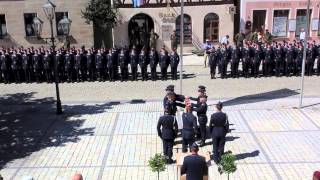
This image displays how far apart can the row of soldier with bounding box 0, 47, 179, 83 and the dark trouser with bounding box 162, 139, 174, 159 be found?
943 centimetres

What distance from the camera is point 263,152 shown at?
13.5 meters

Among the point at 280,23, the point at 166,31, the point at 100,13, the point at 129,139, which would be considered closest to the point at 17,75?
the point at 100,13

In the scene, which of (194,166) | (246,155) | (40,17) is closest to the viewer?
(194,166)

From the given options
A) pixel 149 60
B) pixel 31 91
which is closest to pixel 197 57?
pixel 149 60

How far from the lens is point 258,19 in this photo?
30172 millimetres

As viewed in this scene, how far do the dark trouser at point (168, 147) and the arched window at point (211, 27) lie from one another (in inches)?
709

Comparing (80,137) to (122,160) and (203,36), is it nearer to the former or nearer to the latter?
(122,160)

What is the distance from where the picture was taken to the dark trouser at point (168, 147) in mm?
12633

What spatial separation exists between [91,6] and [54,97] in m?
9.63

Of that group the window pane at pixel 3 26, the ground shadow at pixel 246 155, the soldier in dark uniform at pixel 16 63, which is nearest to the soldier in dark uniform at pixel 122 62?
the soldier in dark uniform at pixel 16 63

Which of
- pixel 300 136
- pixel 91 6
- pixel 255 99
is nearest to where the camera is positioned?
pixel 300 136

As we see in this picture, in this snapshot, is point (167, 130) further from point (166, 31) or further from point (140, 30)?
point (140, 30)

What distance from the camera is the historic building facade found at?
29.1m

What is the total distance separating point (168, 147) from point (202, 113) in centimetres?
172
